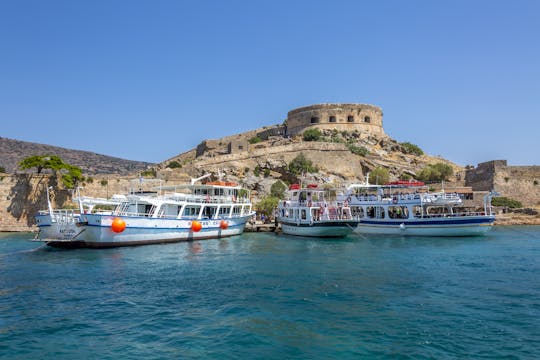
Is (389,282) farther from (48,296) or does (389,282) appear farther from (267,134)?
(267,134)

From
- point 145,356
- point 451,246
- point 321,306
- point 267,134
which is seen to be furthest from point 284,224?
point 267,134

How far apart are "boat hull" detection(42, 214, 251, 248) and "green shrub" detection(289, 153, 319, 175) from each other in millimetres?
20582

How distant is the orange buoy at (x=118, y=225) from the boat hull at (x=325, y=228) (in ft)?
45.0

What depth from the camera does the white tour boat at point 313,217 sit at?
30.3 metres

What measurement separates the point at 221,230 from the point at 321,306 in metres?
20.1

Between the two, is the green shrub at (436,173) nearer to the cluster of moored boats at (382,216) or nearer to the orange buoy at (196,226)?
the cluster of moored boats at (382,216)

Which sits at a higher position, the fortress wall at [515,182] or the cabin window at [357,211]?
the fortress wall at [515,182]

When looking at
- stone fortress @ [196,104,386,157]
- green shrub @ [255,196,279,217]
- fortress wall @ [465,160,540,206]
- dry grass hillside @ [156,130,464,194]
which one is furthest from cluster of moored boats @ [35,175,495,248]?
stone fortress @ [196,104,386,157]

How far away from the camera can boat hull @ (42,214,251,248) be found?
78.3ft

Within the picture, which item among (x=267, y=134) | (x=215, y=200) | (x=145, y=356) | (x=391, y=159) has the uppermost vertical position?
(x=267, y=134)

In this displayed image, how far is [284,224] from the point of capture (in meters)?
35.0

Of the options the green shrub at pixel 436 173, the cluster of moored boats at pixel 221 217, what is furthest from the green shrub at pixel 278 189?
the green shrub at pixel 436 173

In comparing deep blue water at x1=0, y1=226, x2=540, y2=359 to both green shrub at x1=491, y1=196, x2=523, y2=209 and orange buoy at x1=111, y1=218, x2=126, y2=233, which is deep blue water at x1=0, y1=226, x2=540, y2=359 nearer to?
orange buoy at x1=111, y1=218, x2=126, y2=233

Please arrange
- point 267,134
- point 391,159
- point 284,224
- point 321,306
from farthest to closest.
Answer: point 267,134
point 391,159
point 284,224
point 321,306
